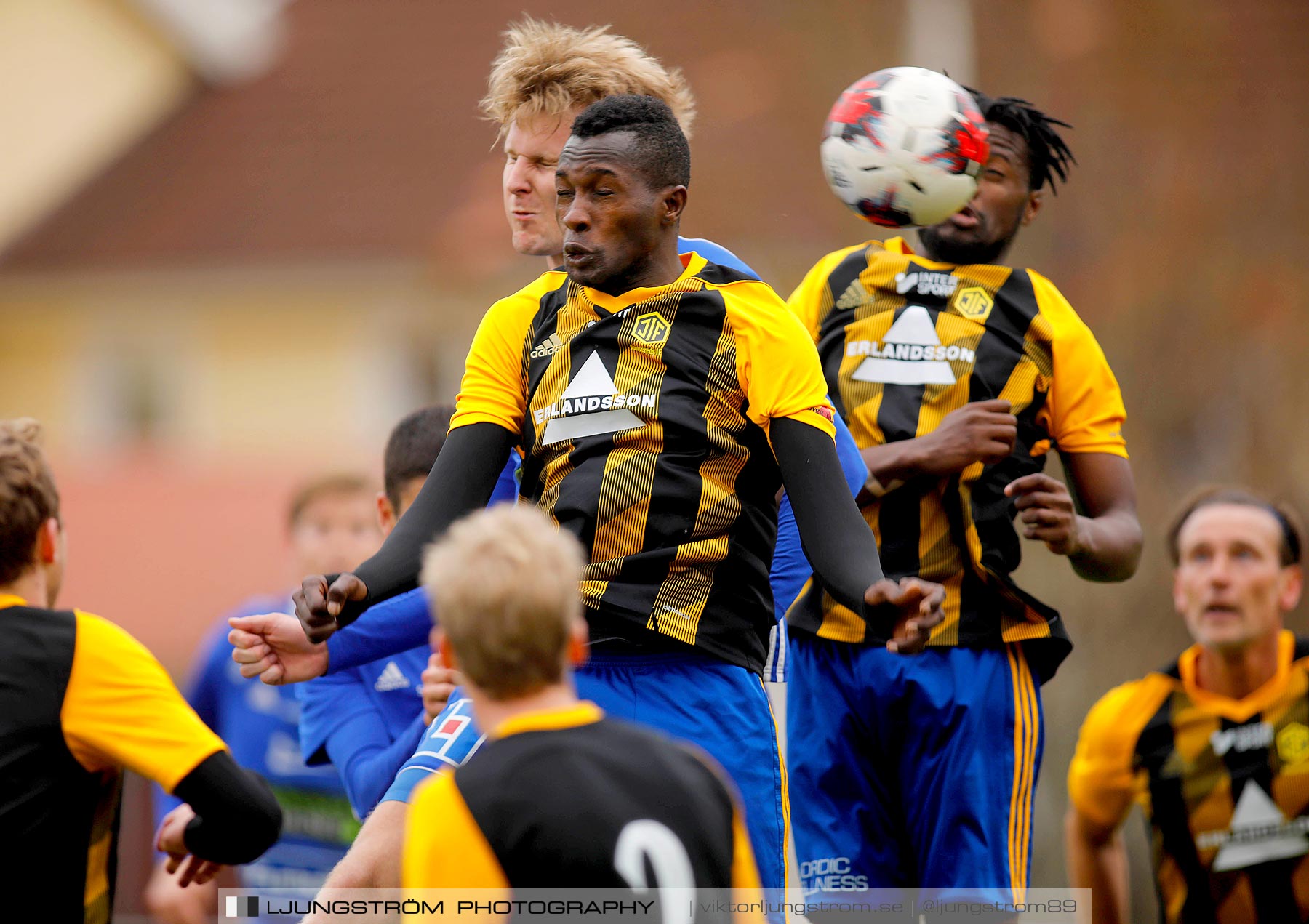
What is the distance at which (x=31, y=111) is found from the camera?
24.6 m

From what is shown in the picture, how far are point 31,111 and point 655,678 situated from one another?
23.8 m

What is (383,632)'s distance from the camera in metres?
4.15

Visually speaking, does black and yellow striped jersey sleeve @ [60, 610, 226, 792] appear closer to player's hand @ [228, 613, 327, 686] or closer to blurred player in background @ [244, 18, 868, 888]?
player's hand @ [228, 613, 327, 686]

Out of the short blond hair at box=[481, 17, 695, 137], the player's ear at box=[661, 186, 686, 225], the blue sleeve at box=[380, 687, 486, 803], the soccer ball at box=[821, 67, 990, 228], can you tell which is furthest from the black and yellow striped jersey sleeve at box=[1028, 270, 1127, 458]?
the blue sleeve at box=[380, 687, 486, 803]

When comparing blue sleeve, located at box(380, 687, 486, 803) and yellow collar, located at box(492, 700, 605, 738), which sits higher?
blue sleeve, located at box(380, 687, 486, 803)

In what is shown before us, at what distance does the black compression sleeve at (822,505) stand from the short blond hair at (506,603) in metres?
0.89

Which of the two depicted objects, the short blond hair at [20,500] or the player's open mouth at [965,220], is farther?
the player's open mouth at [965,220]

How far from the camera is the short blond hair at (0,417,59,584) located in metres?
3.81

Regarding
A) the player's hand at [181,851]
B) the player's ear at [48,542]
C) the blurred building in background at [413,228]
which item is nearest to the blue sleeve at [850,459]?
the player's hand at [181,851]

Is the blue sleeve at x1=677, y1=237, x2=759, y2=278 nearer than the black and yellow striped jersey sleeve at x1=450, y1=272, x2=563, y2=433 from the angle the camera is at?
No

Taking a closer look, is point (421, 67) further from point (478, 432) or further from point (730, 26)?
point (478, 432)

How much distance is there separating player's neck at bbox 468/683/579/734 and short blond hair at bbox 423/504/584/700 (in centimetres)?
1

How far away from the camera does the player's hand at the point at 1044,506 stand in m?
4.09

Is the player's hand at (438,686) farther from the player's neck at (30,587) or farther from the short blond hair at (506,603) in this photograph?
the short blond hair at (506,603)
